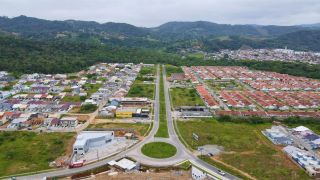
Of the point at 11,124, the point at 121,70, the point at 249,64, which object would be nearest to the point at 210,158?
the point at 11,124

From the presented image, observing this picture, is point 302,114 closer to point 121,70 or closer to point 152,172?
point 152,172

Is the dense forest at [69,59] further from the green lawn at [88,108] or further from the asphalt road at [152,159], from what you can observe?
the asphalt road at [152,159]

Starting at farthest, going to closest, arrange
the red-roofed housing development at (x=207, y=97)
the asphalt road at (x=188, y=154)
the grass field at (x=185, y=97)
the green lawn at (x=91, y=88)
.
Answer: the green lawn at (x=91, y=88) < the grass field at (x=185, y=97) < the red-roofed housing development at (x=207, y=97) < the asphalt road at (x=188, y=154)

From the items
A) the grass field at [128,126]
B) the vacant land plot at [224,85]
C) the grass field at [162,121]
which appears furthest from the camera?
the vacant land plot at [224,85]

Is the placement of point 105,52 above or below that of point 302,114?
above

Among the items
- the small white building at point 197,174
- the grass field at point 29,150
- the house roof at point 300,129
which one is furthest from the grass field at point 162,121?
the house roof at point 300,129

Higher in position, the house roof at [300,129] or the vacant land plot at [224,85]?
the vacant land plot at [224,85]
